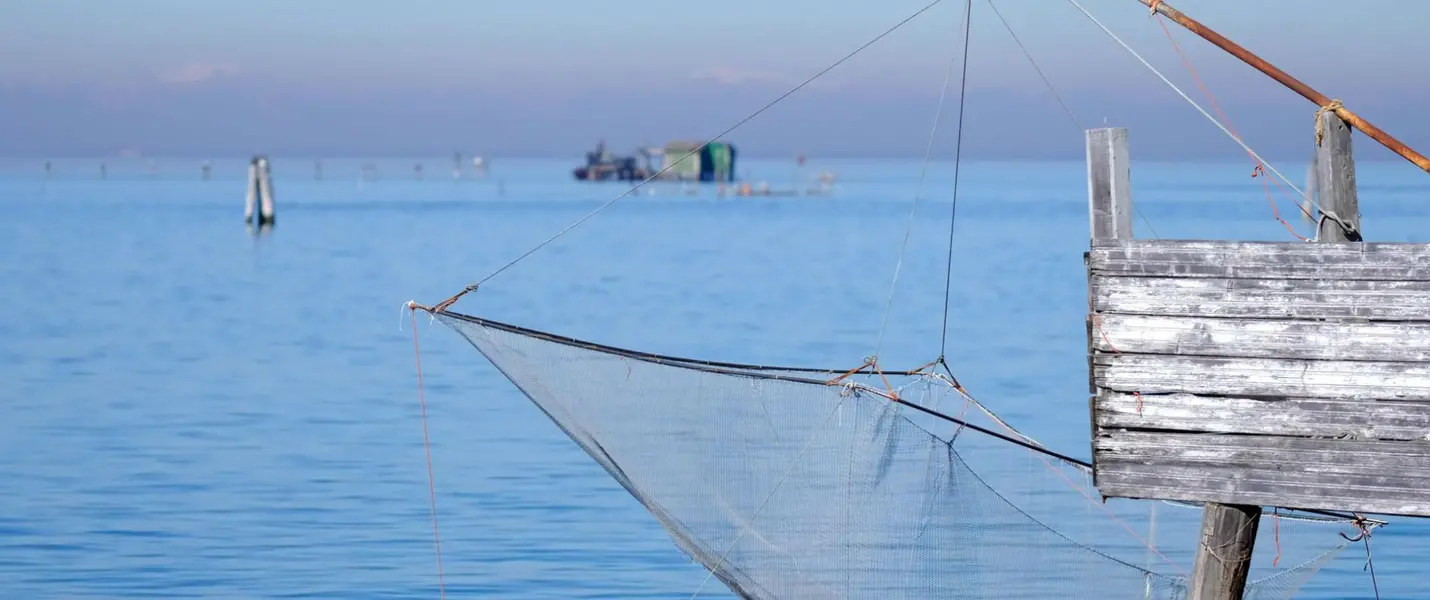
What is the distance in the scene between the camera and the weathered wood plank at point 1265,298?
638cm

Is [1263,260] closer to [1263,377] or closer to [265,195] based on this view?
[1263,377]

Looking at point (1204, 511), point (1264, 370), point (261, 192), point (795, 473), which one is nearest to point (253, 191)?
point (261, 192)

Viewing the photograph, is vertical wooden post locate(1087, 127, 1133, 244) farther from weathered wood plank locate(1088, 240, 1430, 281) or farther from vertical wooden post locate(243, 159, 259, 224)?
vertical wooden post locate(243, 159, 259, 224)

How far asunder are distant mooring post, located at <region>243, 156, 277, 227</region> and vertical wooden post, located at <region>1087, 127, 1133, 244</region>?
186 ft

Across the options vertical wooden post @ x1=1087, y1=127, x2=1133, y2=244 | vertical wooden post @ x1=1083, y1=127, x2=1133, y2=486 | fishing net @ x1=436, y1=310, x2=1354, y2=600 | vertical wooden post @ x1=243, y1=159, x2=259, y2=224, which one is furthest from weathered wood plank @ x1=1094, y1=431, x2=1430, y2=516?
vertical wooden post @ x1=243, y1=159, x2=259, y2=224

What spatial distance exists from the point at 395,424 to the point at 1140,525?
34.0 ft

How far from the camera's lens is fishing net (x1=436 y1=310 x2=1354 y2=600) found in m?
7.86

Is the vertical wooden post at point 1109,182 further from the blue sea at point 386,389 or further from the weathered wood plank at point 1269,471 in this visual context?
the blue sea at point 386,389

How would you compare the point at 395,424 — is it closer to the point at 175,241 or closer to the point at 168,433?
the point at 168,433

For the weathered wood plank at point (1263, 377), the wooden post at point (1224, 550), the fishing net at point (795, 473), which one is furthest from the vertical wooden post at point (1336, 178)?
the fishing net at point (795, 473)

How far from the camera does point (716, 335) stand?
3050 centimetres

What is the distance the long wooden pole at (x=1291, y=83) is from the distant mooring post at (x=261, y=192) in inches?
2212

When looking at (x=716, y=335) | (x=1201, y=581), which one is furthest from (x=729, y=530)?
(x=716, y=335)

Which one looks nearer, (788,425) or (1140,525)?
(788,425)
